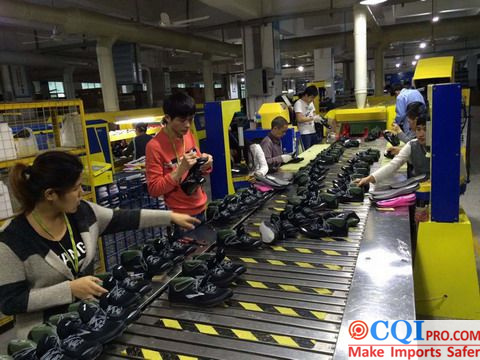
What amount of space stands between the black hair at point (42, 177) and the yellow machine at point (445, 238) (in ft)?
6.71

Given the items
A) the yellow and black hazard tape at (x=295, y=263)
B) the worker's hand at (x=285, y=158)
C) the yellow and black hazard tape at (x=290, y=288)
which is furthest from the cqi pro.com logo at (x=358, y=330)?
the worker's hand at (x=285, y=158)

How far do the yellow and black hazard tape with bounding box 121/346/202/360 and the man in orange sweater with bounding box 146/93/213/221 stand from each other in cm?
106

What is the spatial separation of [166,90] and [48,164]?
17.7m

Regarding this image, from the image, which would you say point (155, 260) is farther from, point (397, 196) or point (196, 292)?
point (397, 196)

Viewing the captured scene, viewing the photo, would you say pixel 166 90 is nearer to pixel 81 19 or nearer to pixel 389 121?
pixel 81 19

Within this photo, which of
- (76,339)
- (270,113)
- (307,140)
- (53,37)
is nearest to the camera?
(76,339)

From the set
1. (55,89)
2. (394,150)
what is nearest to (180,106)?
(394,150)

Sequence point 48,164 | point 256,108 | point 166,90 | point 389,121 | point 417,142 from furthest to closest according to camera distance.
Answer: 1. point 166,90
2. point 256,108
3. point 389,121
4. point 417,142
5. point 48,164

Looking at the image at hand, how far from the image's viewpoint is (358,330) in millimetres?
1357

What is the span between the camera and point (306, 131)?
662 centimetres

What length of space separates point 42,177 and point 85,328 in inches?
21.4

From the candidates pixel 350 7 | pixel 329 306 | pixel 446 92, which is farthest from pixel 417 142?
pixel 350 7

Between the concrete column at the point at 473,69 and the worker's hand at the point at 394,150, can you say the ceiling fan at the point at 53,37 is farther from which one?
the concrete column at the point at 473,69

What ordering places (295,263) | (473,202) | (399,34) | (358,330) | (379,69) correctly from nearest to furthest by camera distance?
(358,330), (295,263), (473,202), (399,34), (379,69)
